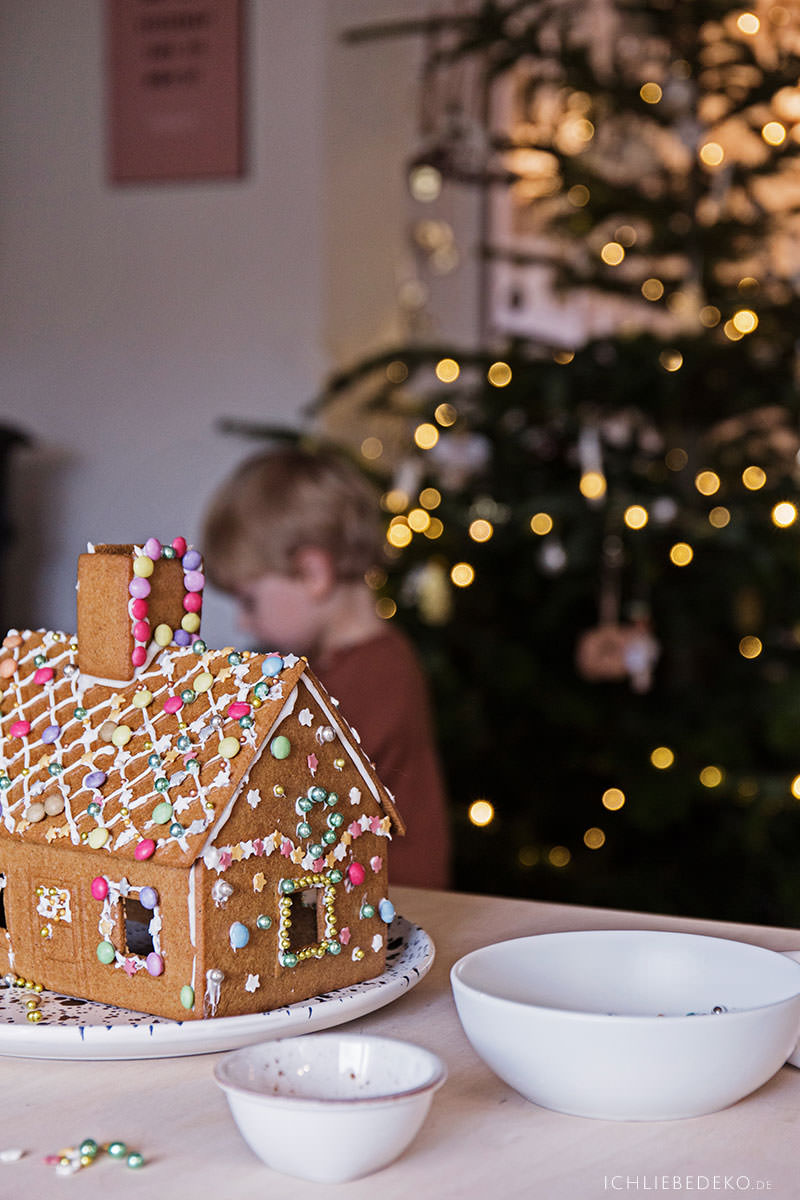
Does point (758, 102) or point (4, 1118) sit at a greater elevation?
point (758, 102)

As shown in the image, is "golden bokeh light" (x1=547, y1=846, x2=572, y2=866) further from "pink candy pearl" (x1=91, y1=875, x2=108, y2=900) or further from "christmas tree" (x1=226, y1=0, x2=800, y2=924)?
"pink candy pearl" (x1=91, y1=875, x2=108, y2=900)

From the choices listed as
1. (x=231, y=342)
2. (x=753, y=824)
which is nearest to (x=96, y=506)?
(x=231, y=342)

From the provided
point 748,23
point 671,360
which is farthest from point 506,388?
point 748,23

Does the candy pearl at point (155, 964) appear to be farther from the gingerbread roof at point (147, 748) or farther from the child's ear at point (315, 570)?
the child's ear at point (315, 570)

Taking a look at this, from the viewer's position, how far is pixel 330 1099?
56 cm

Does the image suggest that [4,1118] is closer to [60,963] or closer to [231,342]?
[60,963]

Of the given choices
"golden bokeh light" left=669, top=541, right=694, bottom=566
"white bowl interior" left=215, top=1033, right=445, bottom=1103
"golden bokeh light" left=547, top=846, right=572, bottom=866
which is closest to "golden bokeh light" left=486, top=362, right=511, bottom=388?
"golden bokeh light" left=669, top=541, right=694, bottom=566

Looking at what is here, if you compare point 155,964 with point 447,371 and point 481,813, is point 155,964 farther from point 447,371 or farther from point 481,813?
point 447,371

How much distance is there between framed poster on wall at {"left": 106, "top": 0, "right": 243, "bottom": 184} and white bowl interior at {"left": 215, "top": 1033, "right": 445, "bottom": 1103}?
7.53 feet

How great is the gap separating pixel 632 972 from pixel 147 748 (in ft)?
0.95

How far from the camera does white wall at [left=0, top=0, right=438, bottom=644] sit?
260 centimetres

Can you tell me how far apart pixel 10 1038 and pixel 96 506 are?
225cm

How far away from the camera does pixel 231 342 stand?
8.80ft

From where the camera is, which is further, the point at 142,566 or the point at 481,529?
the point at 481,529
